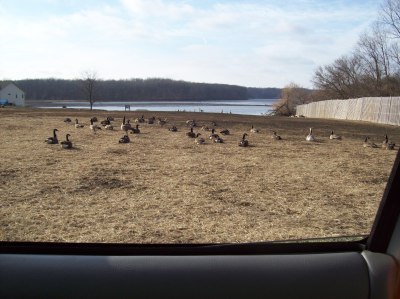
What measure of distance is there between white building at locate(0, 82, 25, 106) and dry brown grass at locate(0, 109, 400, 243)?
2741 inches

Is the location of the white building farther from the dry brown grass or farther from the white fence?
the dry brown grass

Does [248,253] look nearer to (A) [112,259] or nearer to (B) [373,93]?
(A) [112,259]

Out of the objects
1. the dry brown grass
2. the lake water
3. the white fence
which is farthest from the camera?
the lake water

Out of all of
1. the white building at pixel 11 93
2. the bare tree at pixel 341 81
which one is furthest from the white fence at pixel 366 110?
the white building at pixel 11 93

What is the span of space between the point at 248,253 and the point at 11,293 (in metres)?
1.09

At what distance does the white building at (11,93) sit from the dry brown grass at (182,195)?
69615mm

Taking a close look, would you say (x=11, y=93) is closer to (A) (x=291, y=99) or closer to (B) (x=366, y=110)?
(A) (x=291, y=99)

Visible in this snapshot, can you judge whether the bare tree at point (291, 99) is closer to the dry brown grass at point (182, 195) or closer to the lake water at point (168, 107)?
the lake water at point (168, 107)

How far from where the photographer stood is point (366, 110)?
39.6 m

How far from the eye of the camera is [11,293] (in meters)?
1.72

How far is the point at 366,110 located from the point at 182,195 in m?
37.3

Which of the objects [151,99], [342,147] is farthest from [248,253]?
[151,99]

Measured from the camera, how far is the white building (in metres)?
74.6

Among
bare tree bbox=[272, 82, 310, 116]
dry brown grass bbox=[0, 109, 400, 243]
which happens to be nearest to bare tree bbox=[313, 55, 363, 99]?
bare tree bbox=[272, 82, 310, 116]
